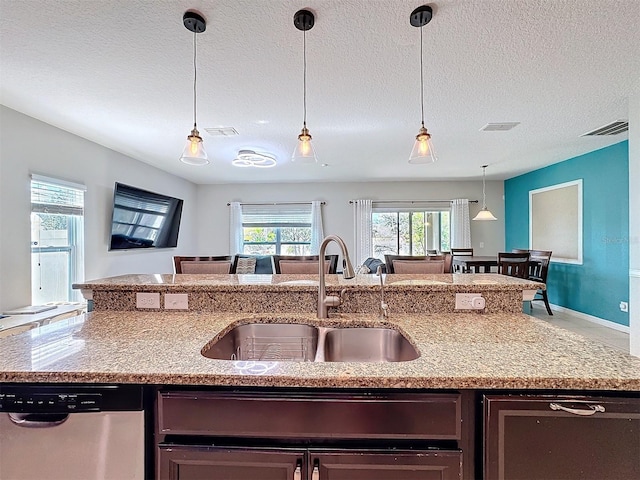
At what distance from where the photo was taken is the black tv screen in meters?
4.04

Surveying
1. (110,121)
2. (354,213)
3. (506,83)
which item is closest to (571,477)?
(506,83)

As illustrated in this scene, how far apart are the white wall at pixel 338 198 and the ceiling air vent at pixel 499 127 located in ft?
10.3

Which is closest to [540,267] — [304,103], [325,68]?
[304,103]

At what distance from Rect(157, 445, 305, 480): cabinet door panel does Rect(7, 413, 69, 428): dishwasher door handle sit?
0.97 ft

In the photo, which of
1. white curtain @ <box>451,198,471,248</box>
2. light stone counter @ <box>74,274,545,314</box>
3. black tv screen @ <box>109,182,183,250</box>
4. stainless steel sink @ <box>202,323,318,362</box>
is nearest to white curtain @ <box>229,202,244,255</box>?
black tv screen @ <box>109,182,183,250</box>

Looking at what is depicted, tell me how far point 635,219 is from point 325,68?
2881 mm

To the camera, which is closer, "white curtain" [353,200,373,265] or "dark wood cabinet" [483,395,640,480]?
"dark wood cabinet" [483,395,640,480]

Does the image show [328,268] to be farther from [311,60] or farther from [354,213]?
[354,213]

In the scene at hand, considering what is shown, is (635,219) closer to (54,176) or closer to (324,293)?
(324,293)

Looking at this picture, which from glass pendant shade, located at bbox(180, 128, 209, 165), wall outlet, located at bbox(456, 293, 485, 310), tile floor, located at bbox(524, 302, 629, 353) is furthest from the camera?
tile floor, located at bbox(524, 302, 629, 353)

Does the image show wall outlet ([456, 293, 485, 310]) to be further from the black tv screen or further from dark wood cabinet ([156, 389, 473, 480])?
the black tv screen

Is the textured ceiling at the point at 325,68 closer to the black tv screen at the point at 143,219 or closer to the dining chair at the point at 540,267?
the black tv screen at the point at 143,219

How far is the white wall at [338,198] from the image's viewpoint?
21.4ft

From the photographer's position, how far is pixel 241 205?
264 inches
